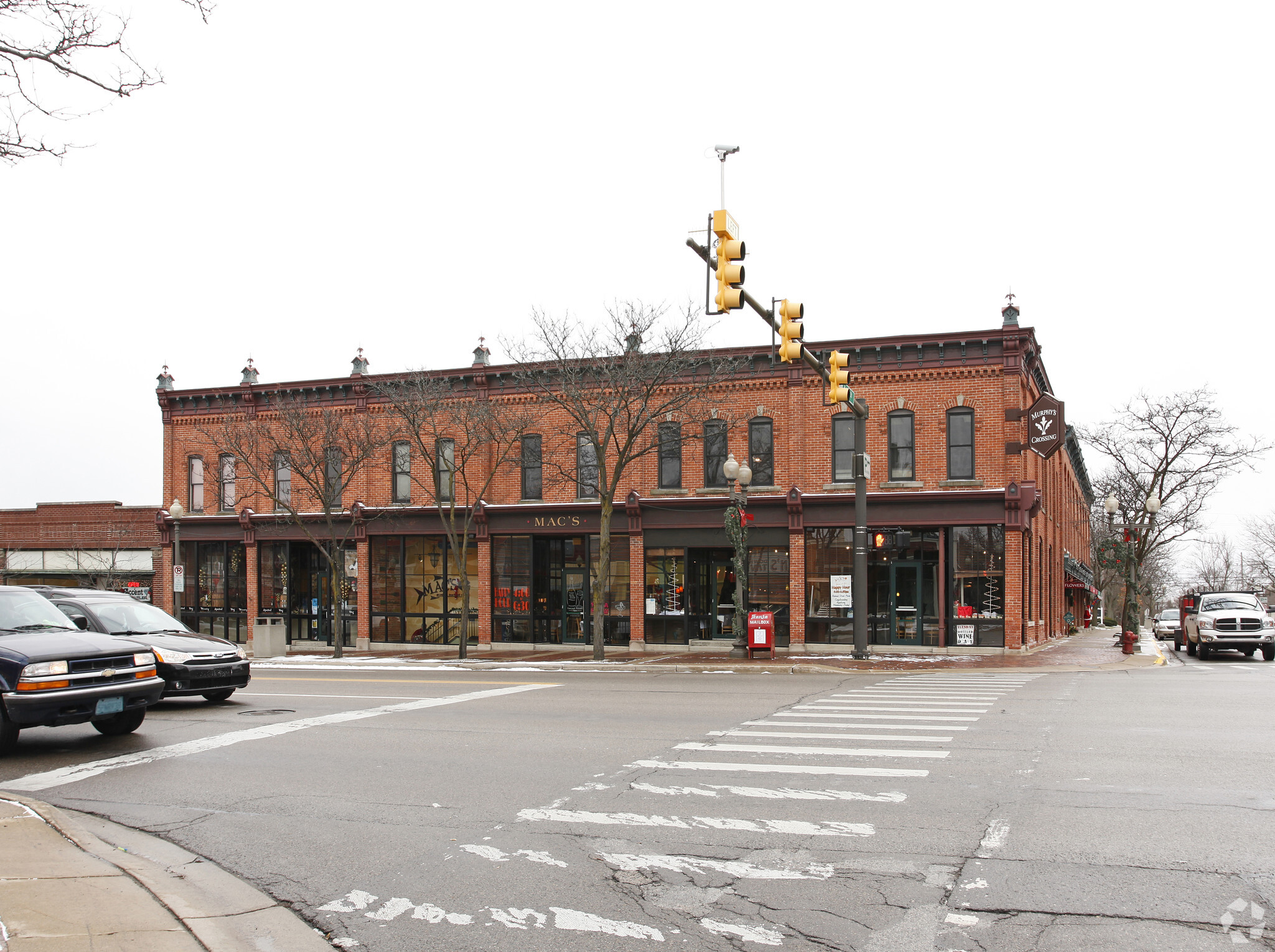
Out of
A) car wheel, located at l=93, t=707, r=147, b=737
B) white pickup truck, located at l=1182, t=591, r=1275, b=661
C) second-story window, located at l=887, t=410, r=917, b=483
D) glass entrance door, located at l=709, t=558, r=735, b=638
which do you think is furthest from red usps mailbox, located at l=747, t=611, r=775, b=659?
car wheel, located at l=93, t=707, r=147, b=737

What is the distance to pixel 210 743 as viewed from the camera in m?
12.0

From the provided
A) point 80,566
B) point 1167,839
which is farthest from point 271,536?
point 1167,839

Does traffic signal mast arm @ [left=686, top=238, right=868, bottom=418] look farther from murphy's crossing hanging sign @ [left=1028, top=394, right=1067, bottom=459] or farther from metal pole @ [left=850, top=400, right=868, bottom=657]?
murphy's crossing hanging sign @ [left=1028, top=394, right=1067, bottom=459]

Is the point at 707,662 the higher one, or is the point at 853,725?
the point at 853,725

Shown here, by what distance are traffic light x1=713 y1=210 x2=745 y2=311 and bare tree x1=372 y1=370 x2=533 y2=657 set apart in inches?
652

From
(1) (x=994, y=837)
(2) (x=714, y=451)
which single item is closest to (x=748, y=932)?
(1) (x=994, y=837)

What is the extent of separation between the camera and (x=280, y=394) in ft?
115

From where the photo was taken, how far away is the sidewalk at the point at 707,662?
22531 mm

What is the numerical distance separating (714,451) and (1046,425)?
360 inches

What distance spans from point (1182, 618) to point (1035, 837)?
3123 centimetres

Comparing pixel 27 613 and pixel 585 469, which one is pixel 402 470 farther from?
pixel 27 613

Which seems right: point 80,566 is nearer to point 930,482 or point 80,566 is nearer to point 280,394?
point 280,394

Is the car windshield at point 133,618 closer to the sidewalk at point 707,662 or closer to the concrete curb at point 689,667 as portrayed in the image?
the concrete curb at point 689,667

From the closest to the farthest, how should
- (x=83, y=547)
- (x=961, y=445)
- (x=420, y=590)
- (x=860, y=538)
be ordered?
(x=860, y=538)
(x=961, y=445)
(x=420, y=590)
(x=83, y=547)
